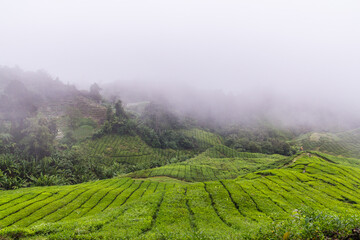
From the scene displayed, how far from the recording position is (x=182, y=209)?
Answer: 53.2ft

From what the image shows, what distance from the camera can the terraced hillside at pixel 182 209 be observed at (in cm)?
1173

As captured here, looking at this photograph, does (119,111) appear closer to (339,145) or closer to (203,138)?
(203,138)

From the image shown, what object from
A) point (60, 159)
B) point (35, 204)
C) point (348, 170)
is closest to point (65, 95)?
point (60, 159)

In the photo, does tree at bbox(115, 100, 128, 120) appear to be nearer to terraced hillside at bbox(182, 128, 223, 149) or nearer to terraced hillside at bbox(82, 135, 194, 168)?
terraced hillside at bbox(82, 135, 194, 168)

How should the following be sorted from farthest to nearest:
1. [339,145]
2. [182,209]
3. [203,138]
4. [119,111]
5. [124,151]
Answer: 1. [203,138]
2. [119,111]
3. [124,151]
4. [339,145]
5. [182,209]

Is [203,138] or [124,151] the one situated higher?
[124,151]

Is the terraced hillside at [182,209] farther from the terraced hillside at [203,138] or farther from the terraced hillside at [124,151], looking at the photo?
the terraced hillside at [203,138]

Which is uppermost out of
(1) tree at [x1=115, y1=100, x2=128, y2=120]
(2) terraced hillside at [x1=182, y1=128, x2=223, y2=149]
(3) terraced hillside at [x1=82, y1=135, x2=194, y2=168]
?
(1) tree at [x1=115, y1=100, x2=128, y2=120]

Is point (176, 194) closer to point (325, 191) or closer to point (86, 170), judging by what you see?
point (325, 191)

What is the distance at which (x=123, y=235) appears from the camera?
11094mm

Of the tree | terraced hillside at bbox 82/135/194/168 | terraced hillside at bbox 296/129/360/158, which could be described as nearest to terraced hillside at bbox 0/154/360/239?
terraced hillside at bbox 82/135/194/168

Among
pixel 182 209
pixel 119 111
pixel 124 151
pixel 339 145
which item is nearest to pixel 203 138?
pixel 119 111

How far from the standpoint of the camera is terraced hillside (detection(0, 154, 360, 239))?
38.5 ft

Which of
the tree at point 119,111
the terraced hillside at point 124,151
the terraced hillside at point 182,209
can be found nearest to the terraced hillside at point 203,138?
the terraced hillside at point 124,151
